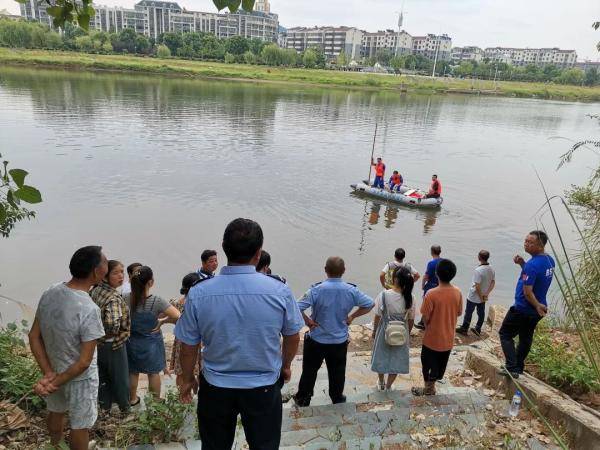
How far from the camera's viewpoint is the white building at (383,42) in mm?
177250

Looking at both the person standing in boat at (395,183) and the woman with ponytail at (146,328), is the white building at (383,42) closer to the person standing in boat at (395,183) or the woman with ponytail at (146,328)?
the person standing in boat at (395,183)

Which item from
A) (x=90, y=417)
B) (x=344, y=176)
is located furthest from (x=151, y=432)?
(x=344, y=176)

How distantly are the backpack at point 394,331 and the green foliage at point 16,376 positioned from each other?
3207 mm

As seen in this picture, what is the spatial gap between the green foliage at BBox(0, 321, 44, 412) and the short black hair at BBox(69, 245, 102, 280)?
1.35 meters

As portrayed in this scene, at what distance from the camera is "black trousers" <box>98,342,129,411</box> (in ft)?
13.1

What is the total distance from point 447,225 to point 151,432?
15.2 meters

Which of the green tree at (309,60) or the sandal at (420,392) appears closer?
the sandal at (420,392)

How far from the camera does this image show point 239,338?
8.50 feet

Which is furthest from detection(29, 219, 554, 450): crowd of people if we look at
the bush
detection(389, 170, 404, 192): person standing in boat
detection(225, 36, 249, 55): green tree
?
detection(225, 36, 249, 55): green tree

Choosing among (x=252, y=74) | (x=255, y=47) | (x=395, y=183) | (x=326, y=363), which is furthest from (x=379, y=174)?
(x=255, y=47)

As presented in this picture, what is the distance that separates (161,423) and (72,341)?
3.15ft

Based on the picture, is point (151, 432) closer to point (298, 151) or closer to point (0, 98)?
point (298, 151)

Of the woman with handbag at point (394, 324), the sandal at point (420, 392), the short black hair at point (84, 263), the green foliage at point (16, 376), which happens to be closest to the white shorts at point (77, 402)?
the green foliage at point (16, 376)

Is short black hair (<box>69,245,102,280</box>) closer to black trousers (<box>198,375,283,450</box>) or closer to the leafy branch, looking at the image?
black trousers (<box>198,375,283,450</box>)
